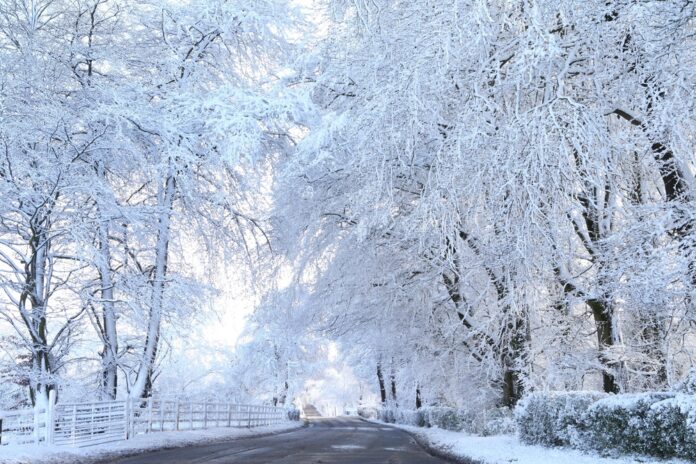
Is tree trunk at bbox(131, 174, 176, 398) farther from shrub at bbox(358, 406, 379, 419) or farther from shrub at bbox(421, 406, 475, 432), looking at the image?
shrub at bbox(358, 406, 379, 419)

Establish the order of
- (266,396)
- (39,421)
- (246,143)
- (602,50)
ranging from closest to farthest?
1. (602,50)
2. (39,421)
3. (246,143)
4. (266,396)

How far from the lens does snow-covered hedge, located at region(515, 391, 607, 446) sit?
1073cm

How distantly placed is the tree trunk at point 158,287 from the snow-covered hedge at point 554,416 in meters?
8.96

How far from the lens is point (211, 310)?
18.5 m

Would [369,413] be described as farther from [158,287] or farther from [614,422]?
[614,422]

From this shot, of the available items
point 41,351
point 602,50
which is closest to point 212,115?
point 41,351

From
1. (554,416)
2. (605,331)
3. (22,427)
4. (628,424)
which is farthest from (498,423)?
(22,427)

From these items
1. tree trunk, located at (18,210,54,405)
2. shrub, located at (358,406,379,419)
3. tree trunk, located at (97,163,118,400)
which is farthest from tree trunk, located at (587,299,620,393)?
shrub, located at (358,406,379,419)

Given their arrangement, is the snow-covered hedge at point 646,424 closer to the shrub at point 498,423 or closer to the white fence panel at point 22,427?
the shrub at point 498,423

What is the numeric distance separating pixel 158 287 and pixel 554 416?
10163 millimetres

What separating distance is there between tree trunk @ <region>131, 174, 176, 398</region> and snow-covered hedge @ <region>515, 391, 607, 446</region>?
29.4ft

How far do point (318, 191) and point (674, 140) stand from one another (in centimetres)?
1018

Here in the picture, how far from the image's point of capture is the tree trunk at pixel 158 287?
647 inches

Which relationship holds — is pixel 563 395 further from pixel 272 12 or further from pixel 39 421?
pixel 272 12
